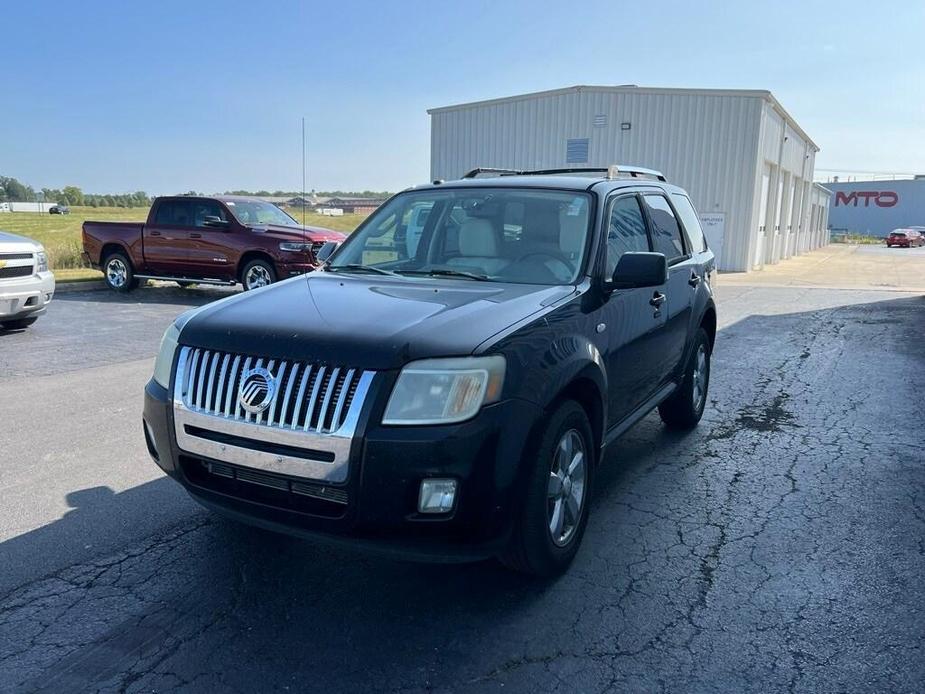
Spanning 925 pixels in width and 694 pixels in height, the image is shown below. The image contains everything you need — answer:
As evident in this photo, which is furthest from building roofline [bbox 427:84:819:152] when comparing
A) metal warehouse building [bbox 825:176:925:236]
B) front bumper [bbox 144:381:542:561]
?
metal warehouse building [bbox 825:176:925:236]

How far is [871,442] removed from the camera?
585 centimetres

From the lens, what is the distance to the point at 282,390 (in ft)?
9.91

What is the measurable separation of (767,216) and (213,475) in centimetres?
3119

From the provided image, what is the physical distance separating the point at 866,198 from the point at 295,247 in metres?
84.6

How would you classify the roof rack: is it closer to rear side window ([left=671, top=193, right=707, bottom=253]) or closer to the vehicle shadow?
rear side window ([left=671, top=193, right=707, bottom=253])

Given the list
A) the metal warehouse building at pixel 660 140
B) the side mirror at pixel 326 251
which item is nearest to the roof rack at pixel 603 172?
the side mirror at pixel 326 251

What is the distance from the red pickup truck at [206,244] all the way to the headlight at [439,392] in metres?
11.7

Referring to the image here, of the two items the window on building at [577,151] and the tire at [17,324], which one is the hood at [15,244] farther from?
the window on building at [577,151]

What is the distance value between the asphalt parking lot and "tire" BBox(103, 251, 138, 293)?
421 inches

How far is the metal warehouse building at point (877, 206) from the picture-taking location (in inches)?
3132

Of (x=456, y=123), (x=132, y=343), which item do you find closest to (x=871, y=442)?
(x=132, y=343)

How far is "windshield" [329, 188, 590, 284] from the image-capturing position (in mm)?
4188

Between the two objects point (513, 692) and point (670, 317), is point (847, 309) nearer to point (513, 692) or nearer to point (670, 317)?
point (670, 317)

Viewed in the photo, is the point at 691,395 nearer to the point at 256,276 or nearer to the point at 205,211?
the point at 256,276
